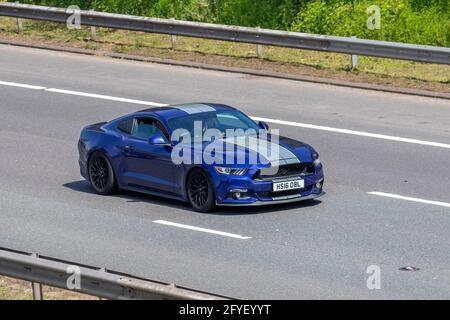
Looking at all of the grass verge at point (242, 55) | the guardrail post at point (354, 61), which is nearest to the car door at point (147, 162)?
the grass verge at point (242, 55)

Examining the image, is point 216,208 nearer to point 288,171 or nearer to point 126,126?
point 288,171

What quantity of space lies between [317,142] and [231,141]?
3.93 metres

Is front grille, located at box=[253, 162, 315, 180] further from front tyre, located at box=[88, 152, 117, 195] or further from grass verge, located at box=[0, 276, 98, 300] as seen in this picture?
grass verge, located at box=[0, 276, 98, 300]

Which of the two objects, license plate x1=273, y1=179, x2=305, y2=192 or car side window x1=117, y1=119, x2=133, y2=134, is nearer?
license plate x1=273, y1=179, x2=305, y2=192

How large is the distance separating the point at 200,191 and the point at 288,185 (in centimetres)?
123

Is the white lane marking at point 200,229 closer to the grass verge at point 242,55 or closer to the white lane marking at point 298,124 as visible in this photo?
the white lane marking at point 298,124

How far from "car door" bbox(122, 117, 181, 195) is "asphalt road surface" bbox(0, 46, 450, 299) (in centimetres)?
30

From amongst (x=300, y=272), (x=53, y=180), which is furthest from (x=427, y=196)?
(x=53, y=180)

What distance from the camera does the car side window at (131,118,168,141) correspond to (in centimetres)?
1784

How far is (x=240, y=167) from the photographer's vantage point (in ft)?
54.6

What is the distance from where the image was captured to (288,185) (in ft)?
54.8

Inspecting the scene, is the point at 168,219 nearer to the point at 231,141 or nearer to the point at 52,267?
the point at 231,141

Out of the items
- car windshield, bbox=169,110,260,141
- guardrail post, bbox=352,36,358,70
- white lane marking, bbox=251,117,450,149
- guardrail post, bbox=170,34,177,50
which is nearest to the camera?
car windshield, bbox=169,110,260,141

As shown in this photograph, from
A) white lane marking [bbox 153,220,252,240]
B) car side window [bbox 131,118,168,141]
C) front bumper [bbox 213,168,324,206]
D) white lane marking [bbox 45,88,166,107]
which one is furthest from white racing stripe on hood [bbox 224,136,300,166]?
white lane marking [bbox 45,88,166,107]
